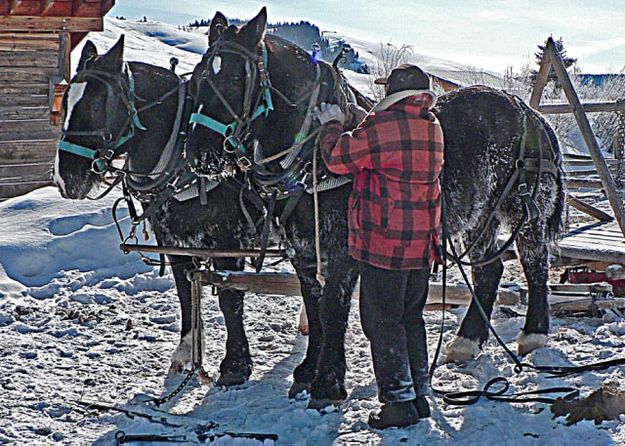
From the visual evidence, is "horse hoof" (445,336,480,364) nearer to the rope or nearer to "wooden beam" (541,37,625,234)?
the rope

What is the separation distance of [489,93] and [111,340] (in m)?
3.48

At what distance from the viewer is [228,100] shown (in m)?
4.45

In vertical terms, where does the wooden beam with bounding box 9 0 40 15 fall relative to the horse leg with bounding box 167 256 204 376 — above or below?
above

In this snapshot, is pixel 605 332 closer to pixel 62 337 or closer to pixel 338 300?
pixel 338 300

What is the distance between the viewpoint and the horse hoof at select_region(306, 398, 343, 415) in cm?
461

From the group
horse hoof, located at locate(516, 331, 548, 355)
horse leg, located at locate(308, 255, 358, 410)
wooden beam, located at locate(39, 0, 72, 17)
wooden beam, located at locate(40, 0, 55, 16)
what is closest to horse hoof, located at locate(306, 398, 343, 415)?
horse leg, located at locate(308, 255, 358, 410)

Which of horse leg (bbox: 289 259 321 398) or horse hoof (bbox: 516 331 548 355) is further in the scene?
horse hoof (bbox: 516 331 548 355)

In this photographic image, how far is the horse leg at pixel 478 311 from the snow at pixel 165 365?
12 cm

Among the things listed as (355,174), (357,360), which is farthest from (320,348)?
(355,174)

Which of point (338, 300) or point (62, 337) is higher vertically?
point (338, 300)

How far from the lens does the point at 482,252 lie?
5.91 meters

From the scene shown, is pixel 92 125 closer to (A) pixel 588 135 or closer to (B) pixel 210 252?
(B) pixel 210 252

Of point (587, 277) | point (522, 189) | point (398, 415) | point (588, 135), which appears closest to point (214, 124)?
point (398, 415)

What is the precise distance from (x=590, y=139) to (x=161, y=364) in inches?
169
